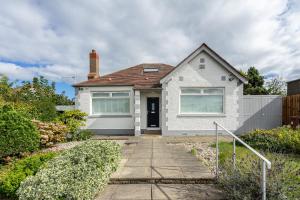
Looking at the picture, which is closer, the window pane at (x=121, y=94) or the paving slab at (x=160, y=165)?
the paving slab at (x=160, y=165)

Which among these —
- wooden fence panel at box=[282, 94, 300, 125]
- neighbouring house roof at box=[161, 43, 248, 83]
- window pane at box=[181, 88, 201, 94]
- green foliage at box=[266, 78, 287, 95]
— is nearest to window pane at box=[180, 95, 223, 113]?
window pane at box=[181, 88, 201, 94]

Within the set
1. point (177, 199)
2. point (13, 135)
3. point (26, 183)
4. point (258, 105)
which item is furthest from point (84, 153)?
point (258, 105)

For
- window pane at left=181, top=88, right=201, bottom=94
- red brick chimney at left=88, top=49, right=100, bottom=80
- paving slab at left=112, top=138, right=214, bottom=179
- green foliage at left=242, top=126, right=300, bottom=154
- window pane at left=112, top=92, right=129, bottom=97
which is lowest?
paving slab at left=112, top=138, right=214, bottom=179

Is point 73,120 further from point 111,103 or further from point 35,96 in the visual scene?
point 35,96

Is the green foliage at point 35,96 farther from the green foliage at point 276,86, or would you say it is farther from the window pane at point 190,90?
the green foliage at point 276,86

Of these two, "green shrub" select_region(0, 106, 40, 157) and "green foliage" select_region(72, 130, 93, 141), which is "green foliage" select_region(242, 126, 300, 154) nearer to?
"green foliage" select_region(72, 130, 93, 141)

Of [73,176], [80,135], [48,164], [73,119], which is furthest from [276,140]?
[73,119]

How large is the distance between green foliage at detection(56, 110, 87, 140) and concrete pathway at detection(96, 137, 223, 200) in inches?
242

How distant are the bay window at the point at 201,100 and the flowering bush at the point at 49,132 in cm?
730

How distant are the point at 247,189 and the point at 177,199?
1.46m

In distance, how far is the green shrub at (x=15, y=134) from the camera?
277 inches

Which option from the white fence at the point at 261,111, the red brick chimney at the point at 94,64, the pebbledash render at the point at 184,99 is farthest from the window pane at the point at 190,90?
the red brick chimney at the point at 94,64

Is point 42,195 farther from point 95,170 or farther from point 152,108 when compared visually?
point 152,108

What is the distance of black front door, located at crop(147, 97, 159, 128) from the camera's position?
→ 13848mm
